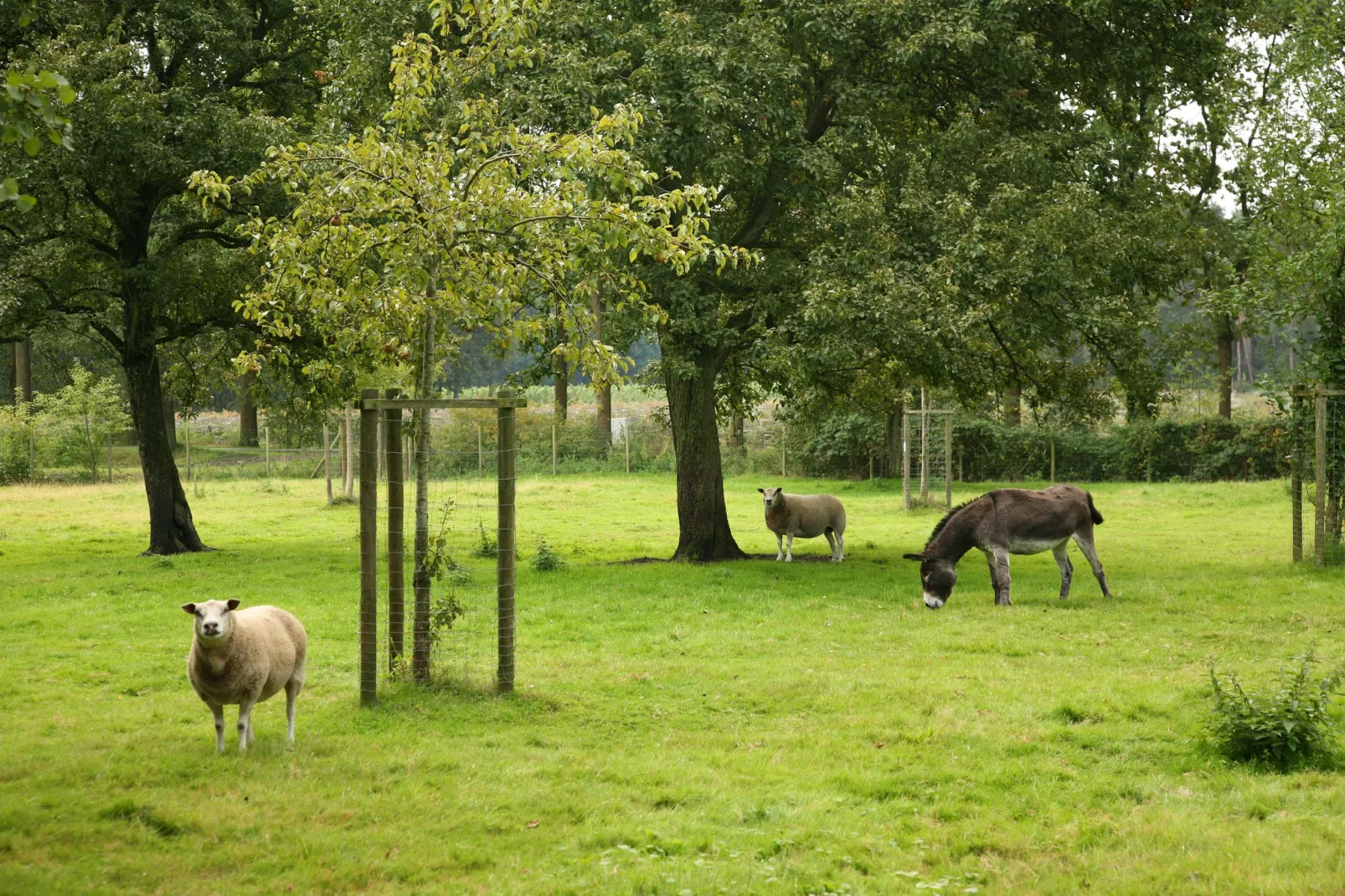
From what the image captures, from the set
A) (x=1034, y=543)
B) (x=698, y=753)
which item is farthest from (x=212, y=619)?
(x=1034, y=543)

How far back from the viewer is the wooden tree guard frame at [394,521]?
9.76 m

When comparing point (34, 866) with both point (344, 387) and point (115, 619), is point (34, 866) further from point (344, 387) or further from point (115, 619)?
point (344, 387)

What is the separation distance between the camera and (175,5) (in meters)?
20.5

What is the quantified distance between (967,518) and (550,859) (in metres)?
10.6

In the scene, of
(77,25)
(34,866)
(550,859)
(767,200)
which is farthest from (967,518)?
(77,25)

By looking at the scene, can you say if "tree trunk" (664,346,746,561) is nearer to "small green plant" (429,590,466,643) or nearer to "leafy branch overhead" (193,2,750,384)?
"leafy branch overhead" (193,2,750,384)

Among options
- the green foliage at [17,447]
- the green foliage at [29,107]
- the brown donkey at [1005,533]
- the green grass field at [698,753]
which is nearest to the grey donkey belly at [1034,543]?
the brown donkey at [1005,533]

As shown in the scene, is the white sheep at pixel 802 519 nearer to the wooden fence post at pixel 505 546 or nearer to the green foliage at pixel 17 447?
the wooden fence post at pixel 505 546

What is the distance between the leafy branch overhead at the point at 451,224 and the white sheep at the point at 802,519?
10.9 metres

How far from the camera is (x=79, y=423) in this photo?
39438 mm

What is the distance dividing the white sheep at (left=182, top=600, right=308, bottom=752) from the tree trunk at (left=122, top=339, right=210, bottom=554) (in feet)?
47.0

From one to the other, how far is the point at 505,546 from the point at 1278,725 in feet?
20.7

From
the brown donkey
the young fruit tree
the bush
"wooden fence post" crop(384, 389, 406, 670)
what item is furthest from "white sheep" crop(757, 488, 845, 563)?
the bush

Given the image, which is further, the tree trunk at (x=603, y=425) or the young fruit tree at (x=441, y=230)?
the tree trunk at (x=603, y=425)
